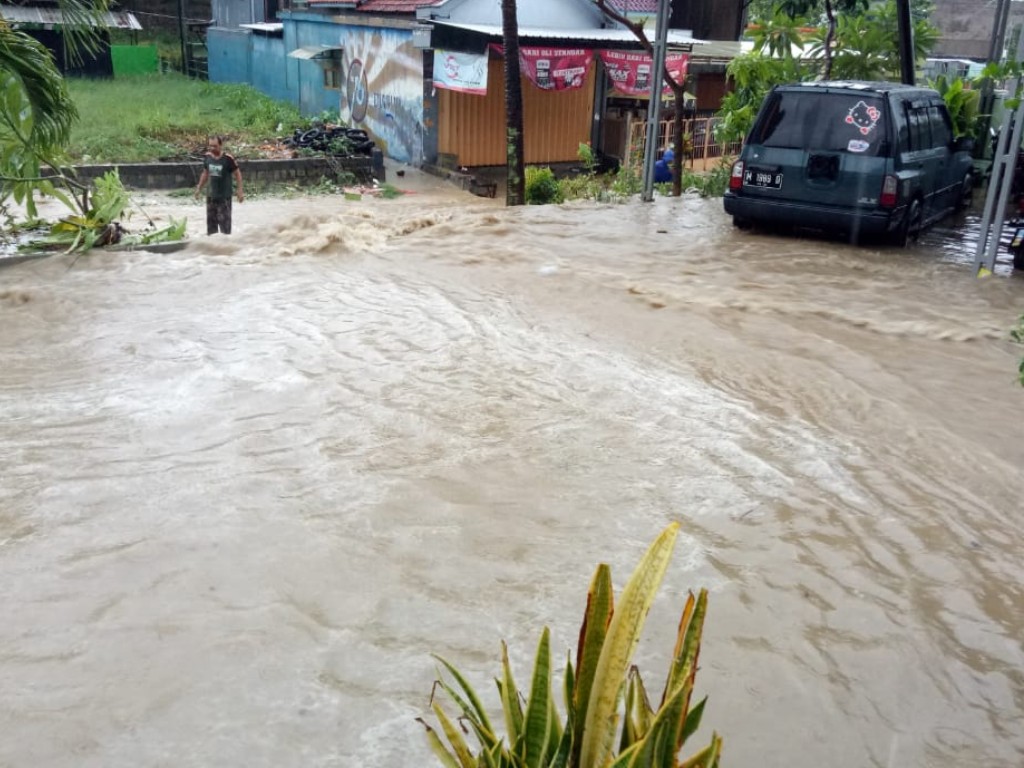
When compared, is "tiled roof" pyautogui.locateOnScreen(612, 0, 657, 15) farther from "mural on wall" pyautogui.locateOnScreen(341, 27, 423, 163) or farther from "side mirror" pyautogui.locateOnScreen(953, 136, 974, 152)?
"side mirror" pyautogui.locateOnScreen(953, 136, 974, 152)

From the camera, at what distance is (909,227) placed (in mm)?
10461

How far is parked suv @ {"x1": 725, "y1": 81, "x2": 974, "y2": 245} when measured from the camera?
972 cm

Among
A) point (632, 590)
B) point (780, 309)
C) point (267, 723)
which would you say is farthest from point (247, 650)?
point (780, 309)

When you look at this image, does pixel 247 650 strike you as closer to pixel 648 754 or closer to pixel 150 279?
pixel 648 754

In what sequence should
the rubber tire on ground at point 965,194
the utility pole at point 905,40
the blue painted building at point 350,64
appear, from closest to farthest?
1. the rubber tire on ground at point 965,194
2. the utility pole at point 905,40
3. the blue painted building at point 350,64

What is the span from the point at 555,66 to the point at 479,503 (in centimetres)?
1637

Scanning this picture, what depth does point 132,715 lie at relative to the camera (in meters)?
3.25

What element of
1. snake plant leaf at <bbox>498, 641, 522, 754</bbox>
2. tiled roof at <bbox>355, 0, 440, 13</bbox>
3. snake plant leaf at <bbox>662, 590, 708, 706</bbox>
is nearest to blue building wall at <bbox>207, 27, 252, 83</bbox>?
tiled roof at <bbox>355, 0, 440, 13</bbox>

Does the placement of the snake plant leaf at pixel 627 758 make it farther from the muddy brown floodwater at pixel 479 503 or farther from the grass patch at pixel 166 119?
Result: the grass patch at pixel 166 119

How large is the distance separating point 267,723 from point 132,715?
1.55ft

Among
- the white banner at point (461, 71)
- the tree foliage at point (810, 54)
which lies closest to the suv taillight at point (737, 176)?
the tree foliage at point (810, 54)

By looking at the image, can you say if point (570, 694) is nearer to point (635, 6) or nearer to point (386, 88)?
point (386, 88)

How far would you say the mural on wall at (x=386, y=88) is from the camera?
67.9ft

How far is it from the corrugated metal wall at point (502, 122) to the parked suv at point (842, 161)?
431 inches
